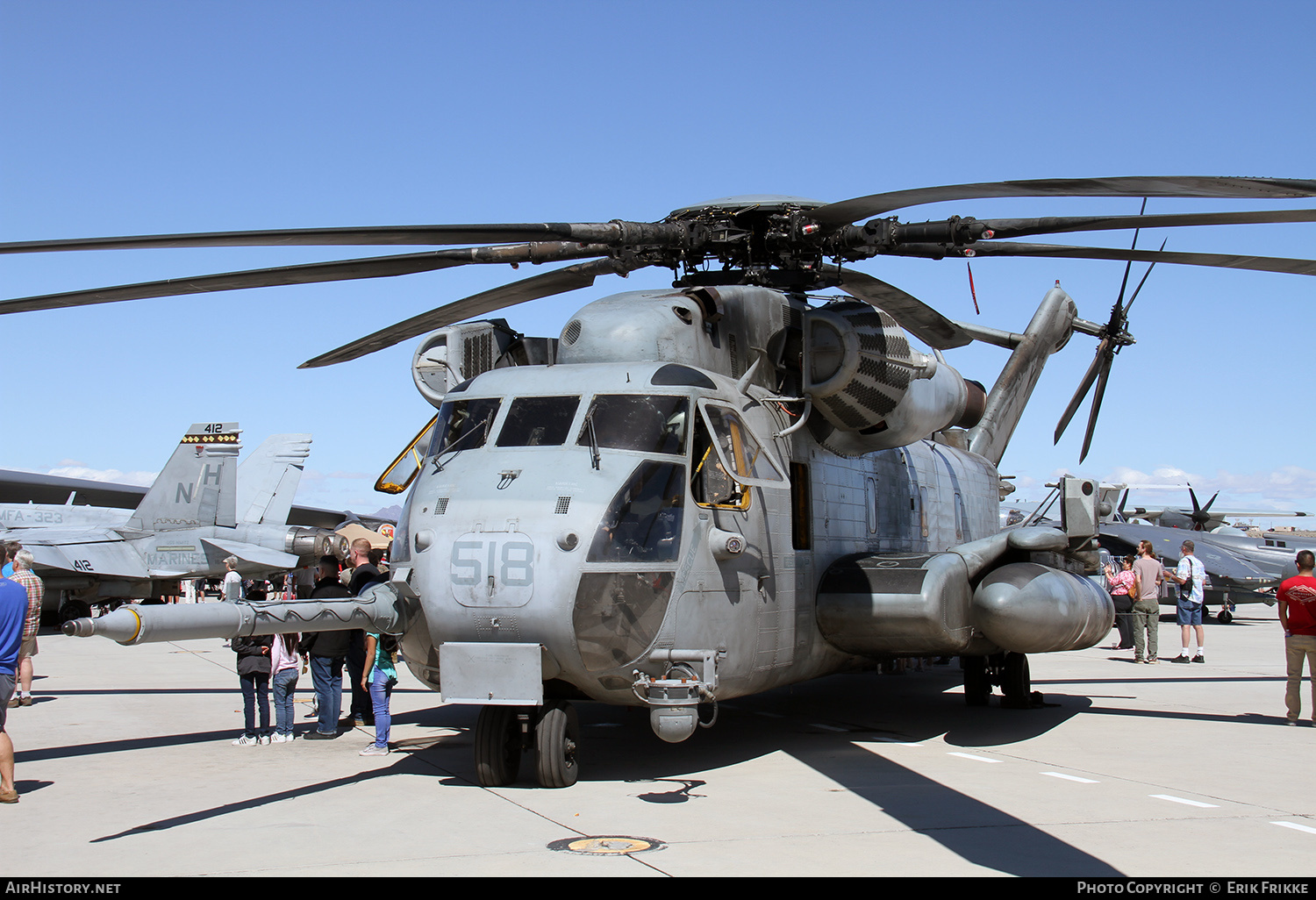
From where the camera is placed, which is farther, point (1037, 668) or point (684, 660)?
point (1037, 668)

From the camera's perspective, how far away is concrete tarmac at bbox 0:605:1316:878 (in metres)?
5.66

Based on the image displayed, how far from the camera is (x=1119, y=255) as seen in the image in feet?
25.9

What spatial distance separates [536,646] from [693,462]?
180cm

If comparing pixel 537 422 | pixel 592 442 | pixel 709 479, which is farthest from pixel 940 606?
pixel 537 422

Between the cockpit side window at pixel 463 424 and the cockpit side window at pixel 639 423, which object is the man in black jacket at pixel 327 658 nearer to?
the cockpit side window at pixel 463 424

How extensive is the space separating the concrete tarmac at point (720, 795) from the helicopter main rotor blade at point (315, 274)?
333 centimetres

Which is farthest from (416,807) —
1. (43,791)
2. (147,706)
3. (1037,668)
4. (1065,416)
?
(1037,668)

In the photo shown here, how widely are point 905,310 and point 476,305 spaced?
3863 mm

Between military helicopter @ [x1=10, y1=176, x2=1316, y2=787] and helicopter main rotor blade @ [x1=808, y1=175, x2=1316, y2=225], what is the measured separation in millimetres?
26

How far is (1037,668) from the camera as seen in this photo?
16.8 metres

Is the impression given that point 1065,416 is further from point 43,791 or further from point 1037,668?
point 43,791

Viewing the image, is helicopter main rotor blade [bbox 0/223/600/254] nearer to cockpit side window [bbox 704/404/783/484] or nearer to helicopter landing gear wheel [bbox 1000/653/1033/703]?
cockpit side window [bbox 704/404/783/484]

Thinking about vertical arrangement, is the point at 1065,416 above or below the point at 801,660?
above
